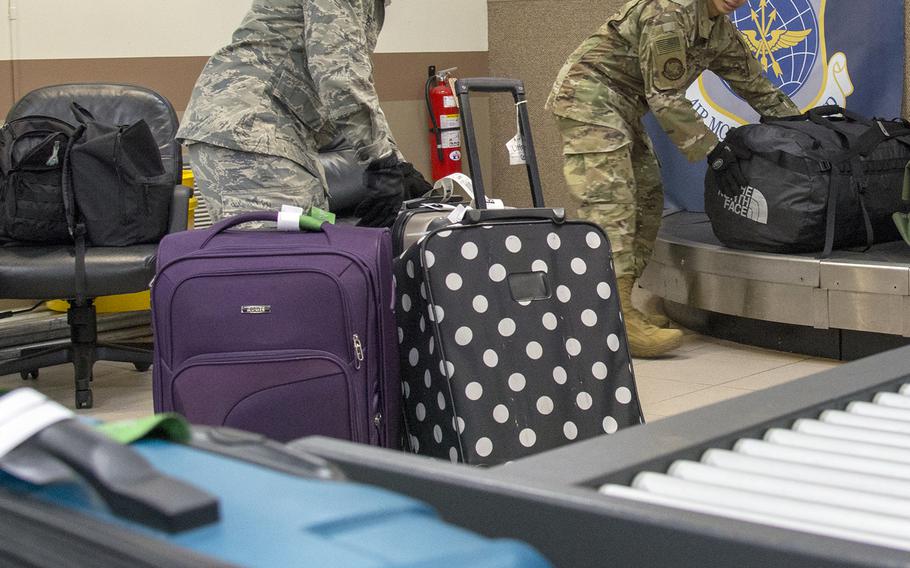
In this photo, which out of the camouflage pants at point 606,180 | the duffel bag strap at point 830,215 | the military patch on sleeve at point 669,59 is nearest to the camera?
the duffel bag strap at point 830,215

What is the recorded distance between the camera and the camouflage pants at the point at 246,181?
278 centimetres

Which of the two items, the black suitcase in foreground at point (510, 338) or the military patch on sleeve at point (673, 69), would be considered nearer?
the black suitcase in foreground at point (510, 338)

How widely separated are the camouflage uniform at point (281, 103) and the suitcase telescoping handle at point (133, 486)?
227 centimetres

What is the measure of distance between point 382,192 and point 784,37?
126 inches

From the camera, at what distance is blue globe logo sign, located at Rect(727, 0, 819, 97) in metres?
5.20

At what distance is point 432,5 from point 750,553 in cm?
668

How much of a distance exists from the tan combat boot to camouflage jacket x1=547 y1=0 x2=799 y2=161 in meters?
0.64

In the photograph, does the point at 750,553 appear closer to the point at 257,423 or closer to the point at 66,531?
the point at 66,531

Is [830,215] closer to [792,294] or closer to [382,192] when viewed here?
[792,294]

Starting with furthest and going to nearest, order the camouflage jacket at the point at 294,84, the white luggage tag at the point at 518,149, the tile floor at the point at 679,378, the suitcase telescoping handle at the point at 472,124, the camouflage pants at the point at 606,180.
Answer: the camouflage pants at the point at 606,180 < the tile floor at the point at 679,378 < the white luggage tag at the point at 518,149 < the suitcase telescoping handle at the point at 472,124 < the camouflage jacket at the point at 294,84

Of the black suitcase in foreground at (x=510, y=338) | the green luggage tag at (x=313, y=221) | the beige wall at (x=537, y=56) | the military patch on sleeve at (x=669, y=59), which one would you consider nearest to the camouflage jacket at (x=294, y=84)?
the green luggage tag at (x=313, y=221)

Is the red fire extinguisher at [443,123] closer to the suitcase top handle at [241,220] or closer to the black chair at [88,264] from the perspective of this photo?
the black chair at [88,264]

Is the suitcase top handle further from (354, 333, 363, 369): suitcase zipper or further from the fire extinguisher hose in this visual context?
the fire extinguisher hose

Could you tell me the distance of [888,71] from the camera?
4.94 meters
